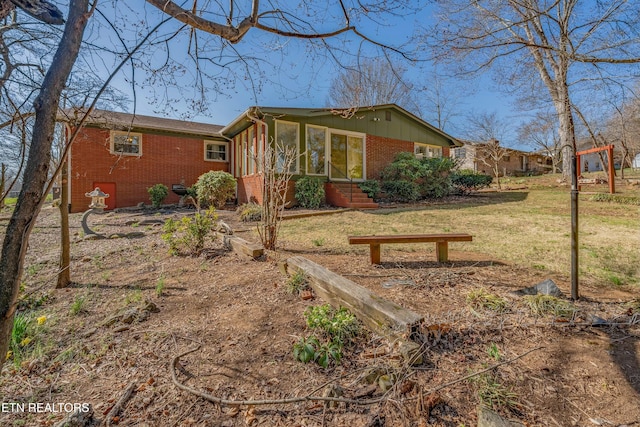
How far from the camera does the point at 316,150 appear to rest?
39.0 feet

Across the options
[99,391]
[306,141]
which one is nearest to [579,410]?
[99,391]

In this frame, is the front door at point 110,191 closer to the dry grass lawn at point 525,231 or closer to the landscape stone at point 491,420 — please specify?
the dry grass lawn at point 525,231

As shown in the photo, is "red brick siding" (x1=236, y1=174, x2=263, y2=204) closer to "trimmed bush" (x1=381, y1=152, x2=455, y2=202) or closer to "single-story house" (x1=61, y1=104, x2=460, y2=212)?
"single-story house" (x1=61, y1=104, x2=460, y2=212)

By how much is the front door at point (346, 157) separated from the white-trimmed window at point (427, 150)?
3.52 metres

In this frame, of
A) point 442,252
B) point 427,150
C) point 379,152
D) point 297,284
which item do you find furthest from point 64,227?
point 427,150

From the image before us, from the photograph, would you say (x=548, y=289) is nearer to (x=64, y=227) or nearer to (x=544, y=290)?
(x=544, y=290)

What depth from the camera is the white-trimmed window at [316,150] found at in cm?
1162

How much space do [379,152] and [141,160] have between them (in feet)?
36.0

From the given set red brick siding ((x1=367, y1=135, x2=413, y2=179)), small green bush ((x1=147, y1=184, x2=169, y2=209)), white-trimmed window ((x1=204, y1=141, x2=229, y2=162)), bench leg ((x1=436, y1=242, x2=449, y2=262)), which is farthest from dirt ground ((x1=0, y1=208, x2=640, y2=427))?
white-trimmed window ((x1=204, y1=141, x2=229, y2=162))

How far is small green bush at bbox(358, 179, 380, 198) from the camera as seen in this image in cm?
1192

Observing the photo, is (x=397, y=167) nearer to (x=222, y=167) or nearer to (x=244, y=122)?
(x=244, y=122)

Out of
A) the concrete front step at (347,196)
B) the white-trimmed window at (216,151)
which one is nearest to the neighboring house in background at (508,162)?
the concrete front step at (347,196)

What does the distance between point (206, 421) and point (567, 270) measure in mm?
4445

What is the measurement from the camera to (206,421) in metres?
1.62
